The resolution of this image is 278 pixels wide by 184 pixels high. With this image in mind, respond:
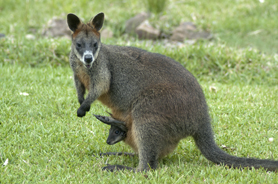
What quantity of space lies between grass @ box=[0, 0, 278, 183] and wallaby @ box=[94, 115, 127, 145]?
0.81 feet

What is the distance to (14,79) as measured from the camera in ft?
20.9

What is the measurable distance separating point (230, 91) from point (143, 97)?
2917mm

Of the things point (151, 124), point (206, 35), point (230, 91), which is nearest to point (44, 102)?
point (151, 124)

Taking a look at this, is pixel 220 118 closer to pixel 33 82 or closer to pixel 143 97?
pixel 143 97

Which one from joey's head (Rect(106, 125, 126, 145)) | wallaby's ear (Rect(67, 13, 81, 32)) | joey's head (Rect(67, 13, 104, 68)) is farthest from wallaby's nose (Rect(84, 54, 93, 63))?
joey's head (Rect(106, 125, 126, 145))

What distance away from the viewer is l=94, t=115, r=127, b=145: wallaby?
4328 mm

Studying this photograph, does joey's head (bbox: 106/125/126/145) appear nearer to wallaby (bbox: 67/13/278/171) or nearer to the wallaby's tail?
wallaby (bbox: 67/13/278/171)

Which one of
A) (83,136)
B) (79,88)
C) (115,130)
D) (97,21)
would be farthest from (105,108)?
(97,21)

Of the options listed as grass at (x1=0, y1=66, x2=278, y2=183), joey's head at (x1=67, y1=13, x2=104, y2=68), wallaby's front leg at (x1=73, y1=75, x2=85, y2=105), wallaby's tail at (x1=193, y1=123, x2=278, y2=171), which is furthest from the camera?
wallaby's front leg at (x1=73, y1=75, x2=85, y2=105)

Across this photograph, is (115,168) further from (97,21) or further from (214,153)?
(97,21)

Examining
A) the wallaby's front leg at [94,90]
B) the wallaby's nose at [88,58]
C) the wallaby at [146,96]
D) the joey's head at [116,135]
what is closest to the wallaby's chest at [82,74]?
the wallaby at [146,96]

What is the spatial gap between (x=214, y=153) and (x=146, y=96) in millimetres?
1043

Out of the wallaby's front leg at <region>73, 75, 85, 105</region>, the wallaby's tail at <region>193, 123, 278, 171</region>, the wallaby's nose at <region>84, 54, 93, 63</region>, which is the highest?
the wallaby's nose at <region>84, 54, 93, 63</region>

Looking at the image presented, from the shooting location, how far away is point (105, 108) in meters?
5.81
